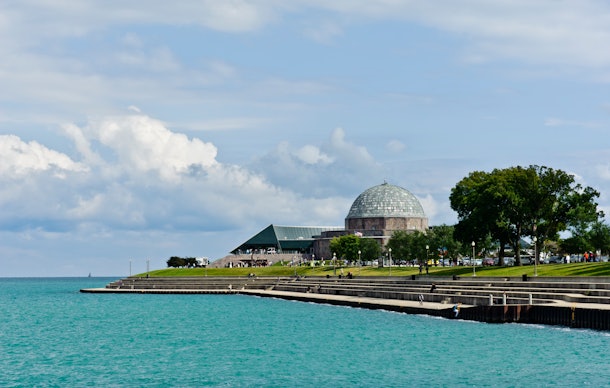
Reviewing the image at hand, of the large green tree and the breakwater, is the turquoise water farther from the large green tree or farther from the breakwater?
the large green tree

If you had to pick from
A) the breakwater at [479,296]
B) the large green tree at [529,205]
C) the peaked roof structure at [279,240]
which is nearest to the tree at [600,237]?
the large green tree at [529,205]

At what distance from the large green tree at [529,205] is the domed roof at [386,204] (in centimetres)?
7166

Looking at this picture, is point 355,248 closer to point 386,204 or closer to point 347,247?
point 347,247

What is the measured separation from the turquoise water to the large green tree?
27245mm

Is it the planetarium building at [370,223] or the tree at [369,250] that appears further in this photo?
the planetarium building at [370,223]

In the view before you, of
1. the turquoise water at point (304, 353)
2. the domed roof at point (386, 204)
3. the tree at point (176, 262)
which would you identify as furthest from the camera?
the tree at point (176, 262)

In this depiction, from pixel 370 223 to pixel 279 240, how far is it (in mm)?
24686

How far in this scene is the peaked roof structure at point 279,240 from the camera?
176375mm

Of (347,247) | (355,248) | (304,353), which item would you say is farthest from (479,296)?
(347,247)

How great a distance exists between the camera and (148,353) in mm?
42562

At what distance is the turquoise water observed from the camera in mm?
32750

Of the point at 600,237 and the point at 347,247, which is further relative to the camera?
the point at 347,247

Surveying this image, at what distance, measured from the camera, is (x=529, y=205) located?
3361 inches

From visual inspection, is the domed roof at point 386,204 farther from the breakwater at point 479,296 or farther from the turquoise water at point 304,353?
the turquoise water at point 304,353
